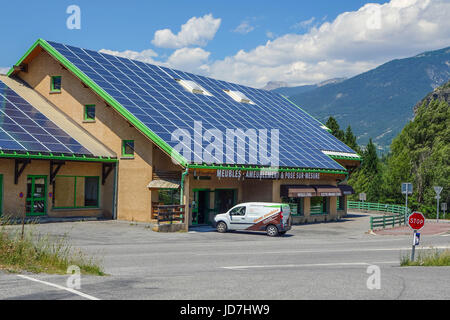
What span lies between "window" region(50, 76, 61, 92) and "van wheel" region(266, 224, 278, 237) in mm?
16581

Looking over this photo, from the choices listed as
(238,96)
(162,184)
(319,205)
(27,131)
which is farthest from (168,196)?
(238,96)

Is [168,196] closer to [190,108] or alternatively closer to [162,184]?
[162,184]

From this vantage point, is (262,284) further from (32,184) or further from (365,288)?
(32,184)

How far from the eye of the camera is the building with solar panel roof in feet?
91.9

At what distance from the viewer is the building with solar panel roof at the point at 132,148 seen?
28.0 m

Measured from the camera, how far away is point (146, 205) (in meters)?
29.5

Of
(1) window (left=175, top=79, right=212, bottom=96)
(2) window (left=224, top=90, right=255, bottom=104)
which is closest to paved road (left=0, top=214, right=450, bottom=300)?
(1) window (left=175, top=79, right=212, bottom=96)

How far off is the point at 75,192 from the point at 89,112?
538 cm

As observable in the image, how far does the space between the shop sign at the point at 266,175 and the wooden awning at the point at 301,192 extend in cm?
73

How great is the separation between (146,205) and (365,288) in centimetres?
2052

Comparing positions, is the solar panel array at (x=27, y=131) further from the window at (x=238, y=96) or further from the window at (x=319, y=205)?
the window at (x=319, y=205)

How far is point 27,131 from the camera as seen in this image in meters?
27.8

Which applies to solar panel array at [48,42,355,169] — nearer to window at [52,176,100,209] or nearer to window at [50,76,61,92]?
window at [50,76,61,92]
